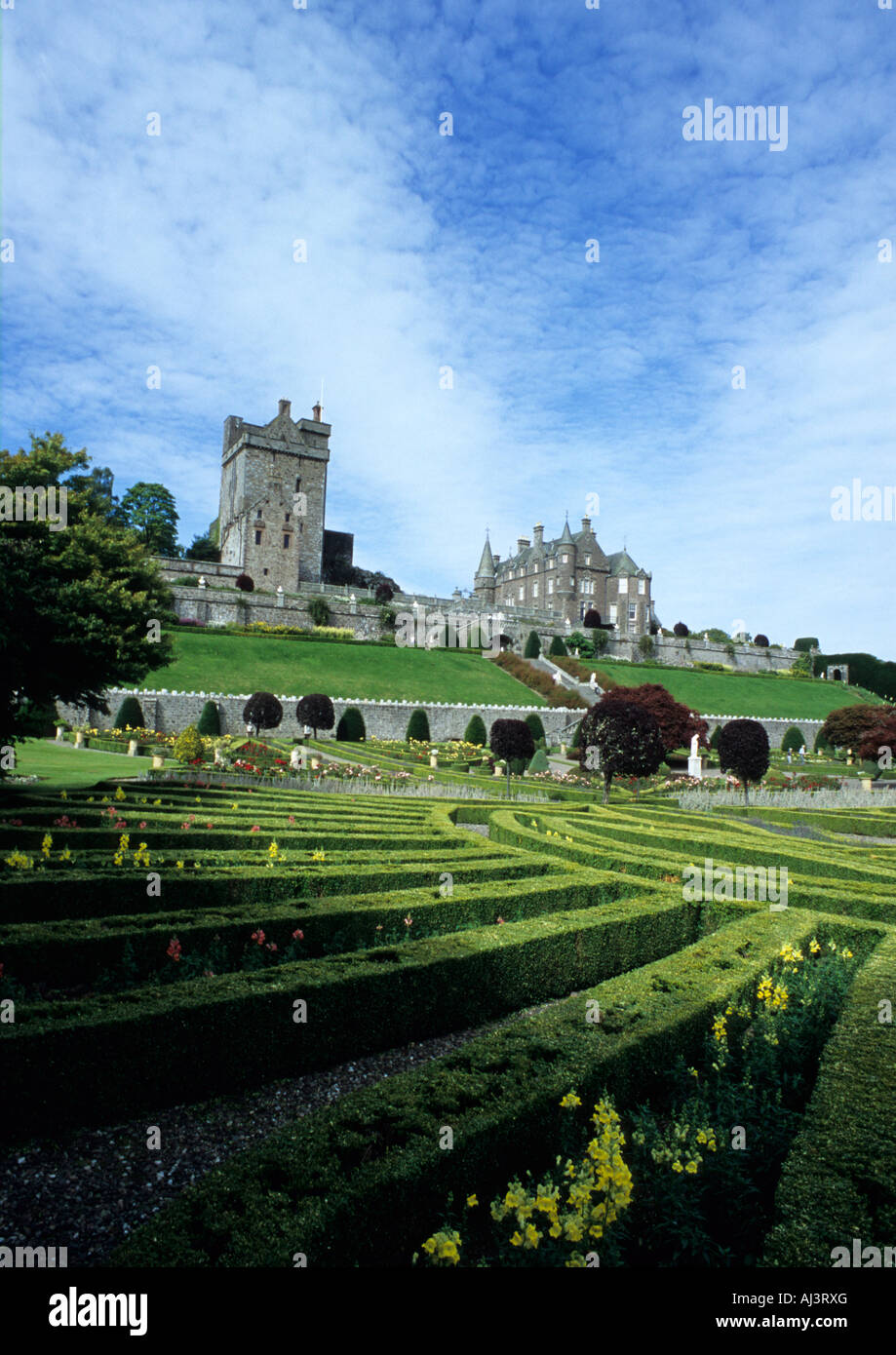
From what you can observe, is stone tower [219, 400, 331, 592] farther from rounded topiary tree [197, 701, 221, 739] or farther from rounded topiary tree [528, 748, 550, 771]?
rounded topiary tree [528, 748, 550, 771]

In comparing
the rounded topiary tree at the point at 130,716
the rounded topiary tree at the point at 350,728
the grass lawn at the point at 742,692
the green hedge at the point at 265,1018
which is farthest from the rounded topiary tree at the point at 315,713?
the grass lawn at the point at 742,692

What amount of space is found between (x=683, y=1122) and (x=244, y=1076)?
3032mm

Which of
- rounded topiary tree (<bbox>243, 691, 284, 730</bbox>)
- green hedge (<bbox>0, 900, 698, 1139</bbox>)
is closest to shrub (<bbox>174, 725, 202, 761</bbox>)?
rounded topiary tree (<bbox>243, 691, 284, 730</bbox>)

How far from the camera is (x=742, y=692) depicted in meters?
62.4

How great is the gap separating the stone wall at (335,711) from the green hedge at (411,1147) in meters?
32.1

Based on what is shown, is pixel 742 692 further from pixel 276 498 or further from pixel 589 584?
pixel 276 498

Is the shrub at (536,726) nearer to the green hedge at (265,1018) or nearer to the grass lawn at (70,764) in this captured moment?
the grass lawn at (70,764)

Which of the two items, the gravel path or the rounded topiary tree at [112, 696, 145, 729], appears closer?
the gravel path

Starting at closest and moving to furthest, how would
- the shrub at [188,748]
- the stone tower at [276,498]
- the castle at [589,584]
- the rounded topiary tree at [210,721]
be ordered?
the shrub at [188,748], the rounded topiary tree at [210,721], the stone tower at [276,498], the castle at [589,584]

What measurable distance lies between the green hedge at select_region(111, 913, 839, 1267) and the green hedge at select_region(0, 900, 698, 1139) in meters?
1.37

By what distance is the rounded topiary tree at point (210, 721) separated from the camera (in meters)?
35.3

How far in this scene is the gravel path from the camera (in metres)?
4.00
